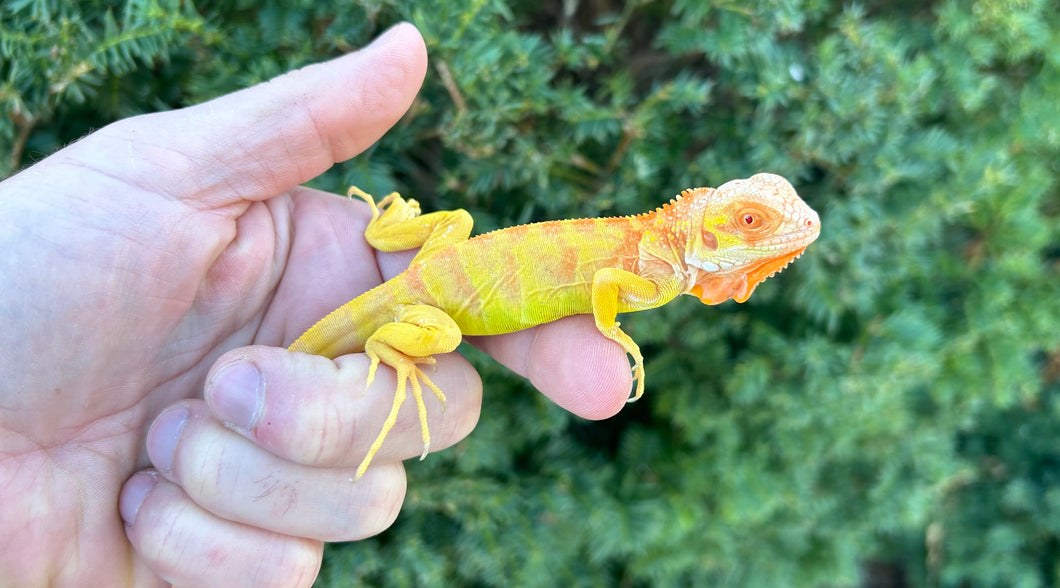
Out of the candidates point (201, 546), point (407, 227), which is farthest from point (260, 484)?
point (407, 227)

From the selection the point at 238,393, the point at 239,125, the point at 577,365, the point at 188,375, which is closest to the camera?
the point at 238,393

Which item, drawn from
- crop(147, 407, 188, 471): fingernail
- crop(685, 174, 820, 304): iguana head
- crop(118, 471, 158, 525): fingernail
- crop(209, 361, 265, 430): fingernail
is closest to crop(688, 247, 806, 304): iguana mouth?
crop(685, 174, 820, 304): iguana head

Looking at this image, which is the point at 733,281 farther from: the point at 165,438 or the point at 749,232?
the point at 165,438

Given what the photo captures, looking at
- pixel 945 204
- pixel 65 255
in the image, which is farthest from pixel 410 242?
pixel 945 204

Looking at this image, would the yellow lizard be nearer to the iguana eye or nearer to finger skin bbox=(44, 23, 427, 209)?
the iguana eye

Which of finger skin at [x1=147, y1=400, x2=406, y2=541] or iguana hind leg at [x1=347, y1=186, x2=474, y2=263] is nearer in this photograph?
finger skin at [x1=147, y1=400, x2=406, y2=541]

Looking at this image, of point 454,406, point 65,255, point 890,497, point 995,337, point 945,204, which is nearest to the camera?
point 65,255

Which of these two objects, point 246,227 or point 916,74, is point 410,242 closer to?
point 246,227
